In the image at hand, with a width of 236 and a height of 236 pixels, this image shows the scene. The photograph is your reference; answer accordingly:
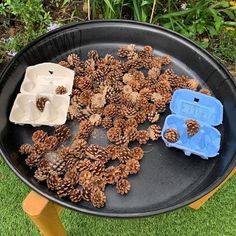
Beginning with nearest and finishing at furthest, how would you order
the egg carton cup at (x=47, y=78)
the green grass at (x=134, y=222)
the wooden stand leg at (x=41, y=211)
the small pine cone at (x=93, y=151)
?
the wooden stand leg at (x=41, y=211)
the small pine cone at (x=93, y=151)
the egg carton cup at (x=47, y=78)
the green grass at (x=134, y=222)

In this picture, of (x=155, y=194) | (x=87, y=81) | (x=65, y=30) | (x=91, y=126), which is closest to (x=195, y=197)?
(x=155, y=194)

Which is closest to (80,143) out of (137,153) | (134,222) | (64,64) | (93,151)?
(93,151)

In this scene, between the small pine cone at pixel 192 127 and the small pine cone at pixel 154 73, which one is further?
the small pine cone at pixel 154 73

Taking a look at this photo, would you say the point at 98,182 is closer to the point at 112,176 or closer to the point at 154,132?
the point at 112,176

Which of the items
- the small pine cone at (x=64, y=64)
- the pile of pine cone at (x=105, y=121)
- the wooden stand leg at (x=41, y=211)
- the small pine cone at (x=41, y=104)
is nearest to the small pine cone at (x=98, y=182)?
the pile of pine cone at (x=105, y=121)

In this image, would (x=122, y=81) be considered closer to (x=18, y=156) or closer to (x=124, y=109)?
(x=124, y=109)

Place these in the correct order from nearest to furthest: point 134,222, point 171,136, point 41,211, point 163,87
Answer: point 41,211 → point 171,136 → point 163,87 → point 134,222

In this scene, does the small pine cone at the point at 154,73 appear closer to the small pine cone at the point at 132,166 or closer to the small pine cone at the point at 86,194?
the small pine cone at the point at 132,166
